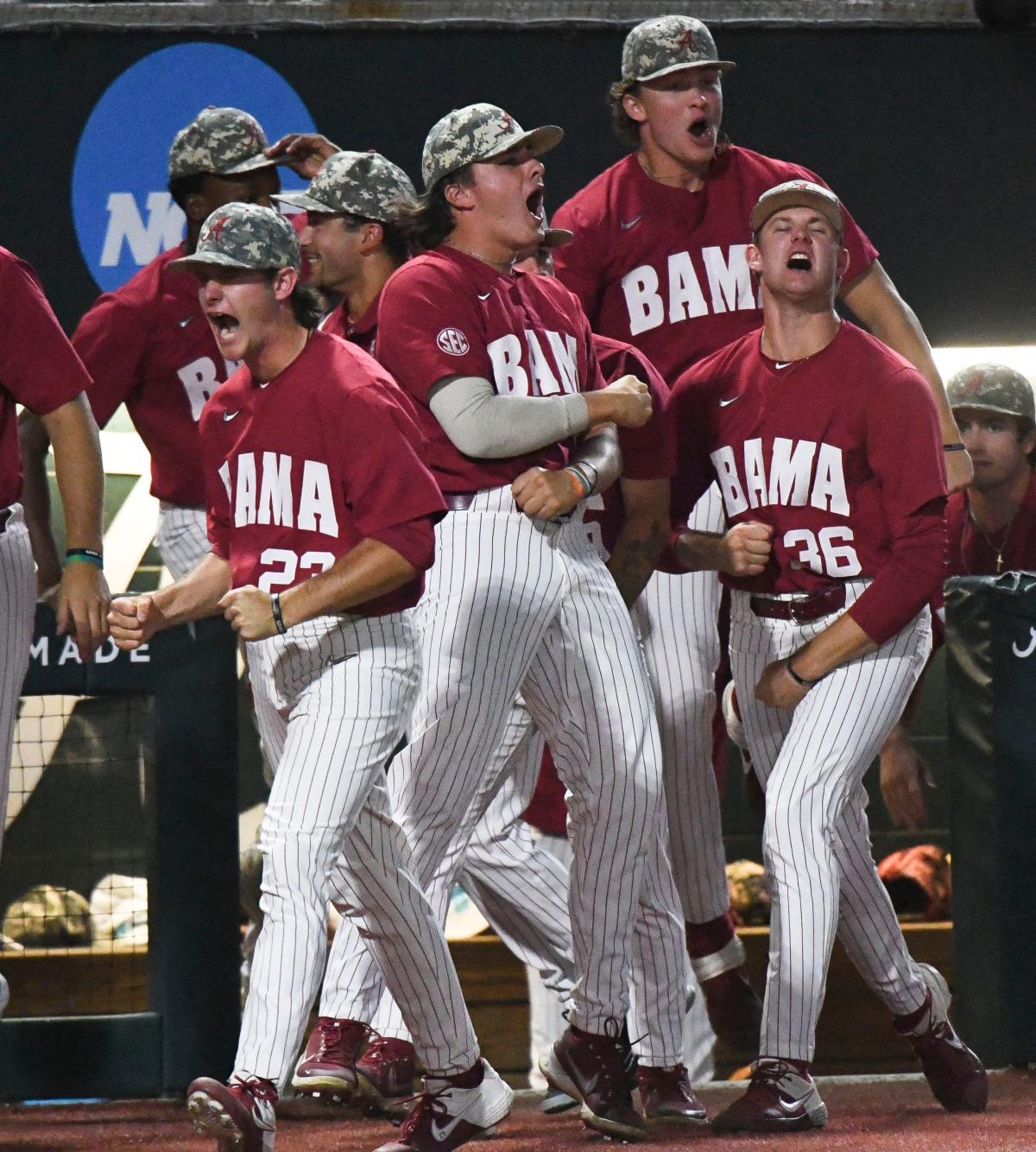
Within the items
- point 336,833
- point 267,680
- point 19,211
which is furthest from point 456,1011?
point 19,211

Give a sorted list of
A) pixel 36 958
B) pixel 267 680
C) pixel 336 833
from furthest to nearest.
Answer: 1. pixel 36 958
2. pixel 267 680
3. pixel 336 833

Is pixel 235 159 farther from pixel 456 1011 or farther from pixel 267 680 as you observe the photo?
pixel 456 1011

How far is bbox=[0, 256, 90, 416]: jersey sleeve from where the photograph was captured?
10.9ft

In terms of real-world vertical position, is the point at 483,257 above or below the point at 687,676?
above

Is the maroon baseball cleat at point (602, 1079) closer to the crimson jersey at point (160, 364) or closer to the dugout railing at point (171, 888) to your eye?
the dugout railing at point (171, 888)

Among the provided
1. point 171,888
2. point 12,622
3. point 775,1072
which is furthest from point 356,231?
point 775,1072

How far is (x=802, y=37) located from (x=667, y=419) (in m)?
2.14

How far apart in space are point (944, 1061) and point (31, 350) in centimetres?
208

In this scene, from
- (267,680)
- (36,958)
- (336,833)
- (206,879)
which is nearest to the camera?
(336,833)

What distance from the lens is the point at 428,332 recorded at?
130 inches

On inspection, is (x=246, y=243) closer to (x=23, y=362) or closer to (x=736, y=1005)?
(x=23, y=362)

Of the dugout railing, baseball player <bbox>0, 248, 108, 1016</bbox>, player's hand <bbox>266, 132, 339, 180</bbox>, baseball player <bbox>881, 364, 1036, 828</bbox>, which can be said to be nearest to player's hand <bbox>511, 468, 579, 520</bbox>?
baseball player <bbox>0, 248, 108, 1016</bbox>

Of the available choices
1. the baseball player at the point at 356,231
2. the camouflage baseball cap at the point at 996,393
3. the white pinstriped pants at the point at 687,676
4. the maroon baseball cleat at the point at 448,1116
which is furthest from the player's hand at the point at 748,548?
the camouflage baseball cap at the point at 996,393

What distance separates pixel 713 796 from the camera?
4.01 metres
